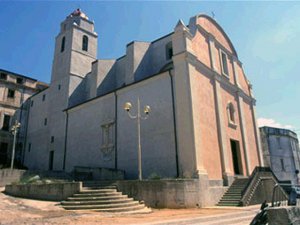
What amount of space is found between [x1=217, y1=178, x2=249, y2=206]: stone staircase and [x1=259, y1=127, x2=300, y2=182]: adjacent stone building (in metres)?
20.9

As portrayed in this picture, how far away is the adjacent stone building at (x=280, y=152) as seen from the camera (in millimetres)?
35938

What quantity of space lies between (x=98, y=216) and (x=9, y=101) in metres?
30.1

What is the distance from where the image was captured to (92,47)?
3216cm

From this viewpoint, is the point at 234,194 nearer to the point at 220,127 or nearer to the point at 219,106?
the point at 220,127

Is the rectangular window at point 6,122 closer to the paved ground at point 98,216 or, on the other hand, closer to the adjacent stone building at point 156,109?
the adjacent stone building at point 156,109

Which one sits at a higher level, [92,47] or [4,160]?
[92,47]

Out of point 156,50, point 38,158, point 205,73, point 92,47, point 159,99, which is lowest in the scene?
point 38,158

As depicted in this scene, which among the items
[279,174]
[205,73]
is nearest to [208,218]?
[205,73]

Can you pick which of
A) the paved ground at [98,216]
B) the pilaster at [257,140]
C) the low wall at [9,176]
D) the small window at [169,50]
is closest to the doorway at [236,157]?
the pilaster at [257,140]

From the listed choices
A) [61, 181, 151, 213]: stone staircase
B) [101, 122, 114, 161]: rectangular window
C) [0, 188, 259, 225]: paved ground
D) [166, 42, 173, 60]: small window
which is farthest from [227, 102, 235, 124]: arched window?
[61, 181, 151, 213]: stone staircase

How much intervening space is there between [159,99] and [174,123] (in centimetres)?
242

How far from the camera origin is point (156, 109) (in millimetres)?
18016

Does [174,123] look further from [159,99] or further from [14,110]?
[14,110]

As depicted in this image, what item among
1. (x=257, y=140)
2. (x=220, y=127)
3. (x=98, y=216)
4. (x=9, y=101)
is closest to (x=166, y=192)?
(x=98, y=216)
